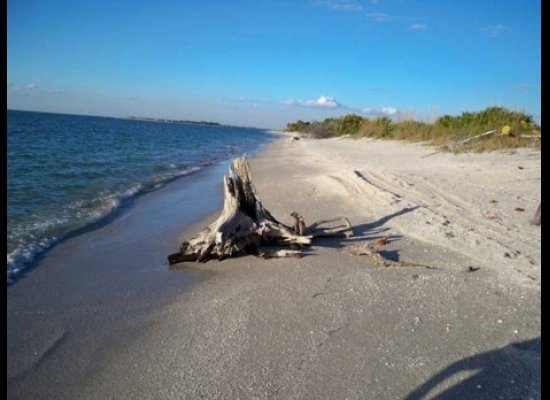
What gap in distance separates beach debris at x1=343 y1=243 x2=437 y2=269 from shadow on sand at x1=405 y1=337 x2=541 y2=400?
154cm

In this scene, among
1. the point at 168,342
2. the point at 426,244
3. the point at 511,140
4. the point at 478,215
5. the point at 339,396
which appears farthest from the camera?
the point at 511,140

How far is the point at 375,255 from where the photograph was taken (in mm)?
4449

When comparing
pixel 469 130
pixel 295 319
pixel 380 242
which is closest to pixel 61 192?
pixel 380 242

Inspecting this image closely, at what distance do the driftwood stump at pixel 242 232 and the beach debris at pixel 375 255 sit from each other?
0.53 m

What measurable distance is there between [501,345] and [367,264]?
1752 millimetres

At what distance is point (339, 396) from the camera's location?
7.68ft

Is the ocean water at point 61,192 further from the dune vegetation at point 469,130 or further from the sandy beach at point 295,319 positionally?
the dune vegetation at point 469,130

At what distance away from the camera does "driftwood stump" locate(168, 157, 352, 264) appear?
4789mm

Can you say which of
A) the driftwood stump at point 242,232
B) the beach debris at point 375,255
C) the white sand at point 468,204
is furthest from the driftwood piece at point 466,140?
the beach debris at point 375,255

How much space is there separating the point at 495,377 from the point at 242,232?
3.13 metres

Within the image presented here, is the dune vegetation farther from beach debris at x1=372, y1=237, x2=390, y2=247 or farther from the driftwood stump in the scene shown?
the driftwood stump

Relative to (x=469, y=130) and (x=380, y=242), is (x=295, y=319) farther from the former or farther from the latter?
(x=469, y=130)

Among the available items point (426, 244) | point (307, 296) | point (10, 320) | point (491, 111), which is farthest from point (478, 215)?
point (491, 111)

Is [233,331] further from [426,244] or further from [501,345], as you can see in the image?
[426,244]
